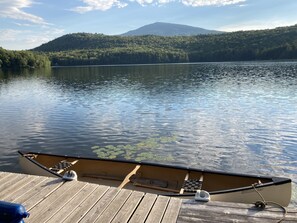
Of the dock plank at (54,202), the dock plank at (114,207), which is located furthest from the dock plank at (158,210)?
the dock plank at (54,202)

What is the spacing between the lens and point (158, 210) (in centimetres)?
750

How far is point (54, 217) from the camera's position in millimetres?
7250

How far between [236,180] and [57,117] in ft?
80.2

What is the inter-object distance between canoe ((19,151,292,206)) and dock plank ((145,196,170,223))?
0.99 m

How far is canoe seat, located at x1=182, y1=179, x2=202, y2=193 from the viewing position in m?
9.88

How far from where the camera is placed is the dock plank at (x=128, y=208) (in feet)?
23.5

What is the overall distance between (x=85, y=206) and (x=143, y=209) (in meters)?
1.59

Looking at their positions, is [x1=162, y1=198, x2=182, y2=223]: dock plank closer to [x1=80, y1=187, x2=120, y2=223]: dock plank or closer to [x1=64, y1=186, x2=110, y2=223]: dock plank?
[x1=80, y1=187, x2=120, y2=223]: dock plank

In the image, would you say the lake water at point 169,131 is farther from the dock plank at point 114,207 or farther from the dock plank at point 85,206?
the dock plank at point 85,206

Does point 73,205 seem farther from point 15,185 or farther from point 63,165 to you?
point 63,165

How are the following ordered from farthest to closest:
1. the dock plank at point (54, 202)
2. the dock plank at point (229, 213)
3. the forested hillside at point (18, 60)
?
the forested hillside at point (18, 60) → the dock plank at point (54, 202) → the dock plank at point (229, 213)

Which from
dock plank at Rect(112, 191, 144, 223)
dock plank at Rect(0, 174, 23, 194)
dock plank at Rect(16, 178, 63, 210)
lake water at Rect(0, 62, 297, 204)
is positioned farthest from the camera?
lake water at Rect(0, 62, 297, 204)

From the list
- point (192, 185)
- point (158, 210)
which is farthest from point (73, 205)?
point (192, 185)

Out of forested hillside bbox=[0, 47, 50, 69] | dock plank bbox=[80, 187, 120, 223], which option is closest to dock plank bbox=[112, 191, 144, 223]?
dock plank bbox=[80, 187, 120, 223]
